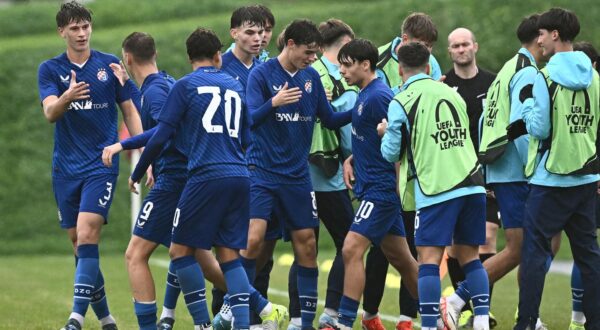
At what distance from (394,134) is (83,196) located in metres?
2.58

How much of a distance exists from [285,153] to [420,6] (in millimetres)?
11549

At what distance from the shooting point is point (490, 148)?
32.1 feet

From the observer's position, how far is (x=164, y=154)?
916 cm

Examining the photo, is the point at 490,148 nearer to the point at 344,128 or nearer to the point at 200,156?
the point at 344,128

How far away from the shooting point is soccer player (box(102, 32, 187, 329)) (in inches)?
349

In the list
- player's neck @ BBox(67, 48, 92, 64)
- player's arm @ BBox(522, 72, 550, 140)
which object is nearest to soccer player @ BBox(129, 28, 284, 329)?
player's neck @ BBox(67, 48, 92, 64)

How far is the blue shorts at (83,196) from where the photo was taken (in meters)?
9.52

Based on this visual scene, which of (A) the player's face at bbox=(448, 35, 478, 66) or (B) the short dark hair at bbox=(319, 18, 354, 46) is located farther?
(A) the player's face at bbox=(448, 35, 478, 66)

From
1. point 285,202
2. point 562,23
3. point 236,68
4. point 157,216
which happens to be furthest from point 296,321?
point 562,23

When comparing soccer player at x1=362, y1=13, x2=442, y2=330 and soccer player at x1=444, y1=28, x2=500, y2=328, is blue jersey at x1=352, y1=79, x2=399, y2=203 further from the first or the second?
soccer player at x1=444, y1=28, x2=500, y2=328

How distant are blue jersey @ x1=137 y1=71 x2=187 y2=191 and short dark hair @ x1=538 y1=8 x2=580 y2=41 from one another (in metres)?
2.85

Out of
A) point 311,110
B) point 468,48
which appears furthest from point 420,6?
point 311,110

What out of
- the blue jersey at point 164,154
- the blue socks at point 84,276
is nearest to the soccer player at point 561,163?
the blue jersey at point 164,154

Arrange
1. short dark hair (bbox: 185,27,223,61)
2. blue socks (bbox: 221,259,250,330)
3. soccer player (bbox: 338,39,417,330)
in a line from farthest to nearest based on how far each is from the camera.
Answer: soccer player (bbox: 338,39,417,330) → short dark hair (bbox: 185,27,223,61) → blue socks (bbox: 221,259,250,330)
